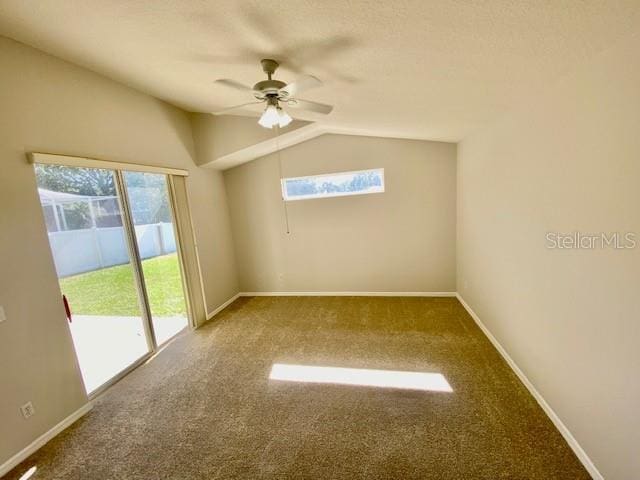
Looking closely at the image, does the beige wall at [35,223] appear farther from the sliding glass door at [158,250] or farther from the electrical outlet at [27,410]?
the sliding glass door at [158,250]

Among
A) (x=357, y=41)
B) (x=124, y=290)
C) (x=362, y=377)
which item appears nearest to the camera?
(x=357, y=41)

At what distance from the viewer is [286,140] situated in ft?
13.0

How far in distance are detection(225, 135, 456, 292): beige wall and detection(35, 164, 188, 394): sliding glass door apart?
58.2 inches

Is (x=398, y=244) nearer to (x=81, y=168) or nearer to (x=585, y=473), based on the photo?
(x=585, y=473)

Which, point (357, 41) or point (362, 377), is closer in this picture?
point (357, 41)

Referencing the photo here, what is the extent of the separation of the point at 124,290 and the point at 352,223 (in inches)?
124

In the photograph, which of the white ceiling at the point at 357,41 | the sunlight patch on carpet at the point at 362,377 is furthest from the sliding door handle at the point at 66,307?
the white ceiling at the point at 357,41

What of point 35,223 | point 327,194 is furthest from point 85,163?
point 327,194

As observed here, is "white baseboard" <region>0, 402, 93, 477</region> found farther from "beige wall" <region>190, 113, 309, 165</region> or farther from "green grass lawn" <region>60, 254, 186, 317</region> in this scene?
"beige wall" <region>190, 113, 309, 165</region>

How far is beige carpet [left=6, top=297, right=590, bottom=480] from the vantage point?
169 centimetres

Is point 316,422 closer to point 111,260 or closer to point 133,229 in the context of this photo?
point 111,260

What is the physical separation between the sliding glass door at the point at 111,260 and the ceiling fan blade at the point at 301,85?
209 cm

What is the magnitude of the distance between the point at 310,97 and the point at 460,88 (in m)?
1.22

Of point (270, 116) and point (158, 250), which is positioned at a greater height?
point (270, 116)
